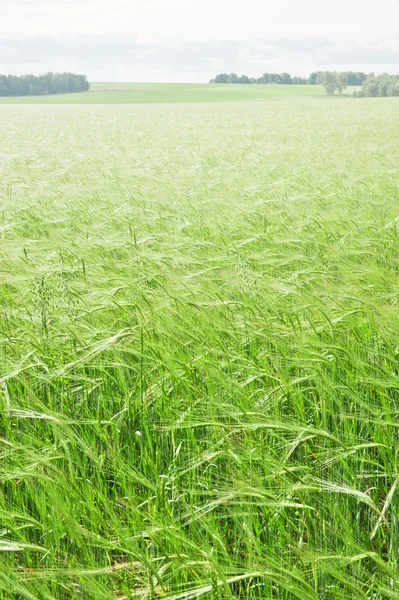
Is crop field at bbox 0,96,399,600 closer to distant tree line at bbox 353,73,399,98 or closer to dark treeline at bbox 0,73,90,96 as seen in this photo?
distant tree line at bbox 353,73,399,98

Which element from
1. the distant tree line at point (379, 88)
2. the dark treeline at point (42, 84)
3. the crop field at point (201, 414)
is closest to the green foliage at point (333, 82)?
the distant tree line at point (379, 88)

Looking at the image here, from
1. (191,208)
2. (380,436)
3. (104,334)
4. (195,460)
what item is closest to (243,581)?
(195,460)

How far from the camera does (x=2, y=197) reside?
6.29 meters

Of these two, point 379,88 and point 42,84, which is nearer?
point 379,88

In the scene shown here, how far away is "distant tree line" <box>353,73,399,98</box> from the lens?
7588cm

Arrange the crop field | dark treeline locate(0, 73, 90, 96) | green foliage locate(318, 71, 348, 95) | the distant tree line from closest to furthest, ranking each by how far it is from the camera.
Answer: the crop field, the distant tree line, green foliage locate(318, 71, 348, 95), dark treeline locate(0, 73, 90, 96)

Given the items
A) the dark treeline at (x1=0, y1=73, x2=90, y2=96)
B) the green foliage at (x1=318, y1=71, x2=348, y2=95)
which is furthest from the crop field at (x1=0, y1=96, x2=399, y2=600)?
the dark treeline at (x1=0, y1=73, x2=90, y2=96)

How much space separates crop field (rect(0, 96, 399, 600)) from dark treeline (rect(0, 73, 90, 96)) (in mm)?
86066

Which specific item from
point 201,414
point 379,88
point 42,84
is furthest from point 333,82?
point 201,414

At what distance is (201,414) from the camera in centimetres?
207

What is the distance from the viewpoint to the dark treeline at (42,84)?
83500mm

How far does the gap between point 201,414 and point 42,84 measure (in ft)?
299

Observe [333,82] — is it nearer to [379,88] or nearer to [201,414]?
[379,88]

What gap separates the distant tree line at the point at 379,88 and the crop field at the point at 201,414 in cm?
7749
